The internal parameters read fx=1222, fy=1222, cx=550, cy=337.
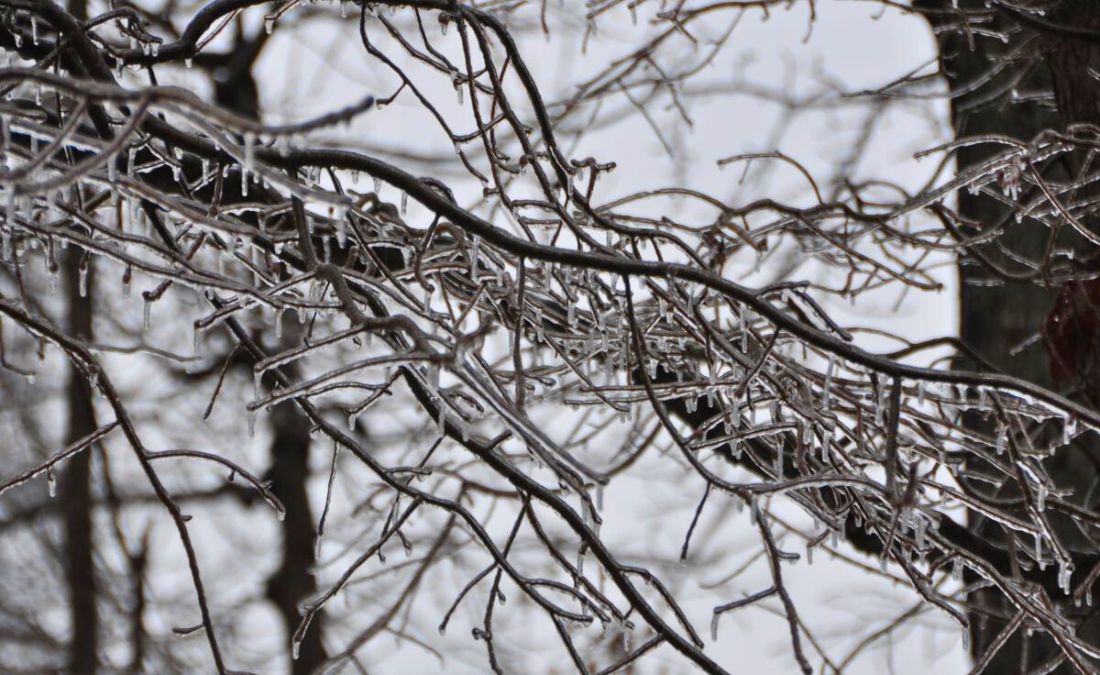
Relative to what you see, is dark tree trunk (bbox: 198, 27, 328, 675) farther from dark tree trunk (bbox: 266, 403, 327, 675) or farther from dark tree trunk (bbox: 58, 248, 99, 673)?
dark tree trunk (bbox: 58, 248, 99, 673)

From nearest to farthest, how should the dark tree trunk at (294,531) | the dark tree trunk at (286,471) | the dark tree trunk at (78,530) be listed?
the dark tree trunk at (78,530) < the dark tree trunk at (294,531) < the dark tree trunk at (286,471)

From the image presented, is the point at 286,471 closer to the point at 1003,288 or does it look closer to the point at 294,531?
the point at 294,531

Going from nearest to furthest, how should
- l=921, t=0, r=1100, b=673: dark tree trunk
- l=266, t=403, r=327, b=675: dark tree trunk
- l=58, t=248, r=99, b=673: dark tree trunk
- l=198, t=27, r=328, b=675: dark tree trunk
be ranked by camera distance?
l=921, t=0, r=1100, b=673: dark tree trunk < l=58, t=248, r=99, b=673: dark tree trunk < l=266, t=403, r=327, b=675: dark tree trunk < l=198, t=27, r=328, b=675: dark tree trunk

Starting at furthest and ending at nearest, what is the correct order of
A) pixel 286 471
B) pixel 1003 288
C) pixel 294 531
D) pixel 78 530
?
pixel 286 471 < pixel 294 531 < pixel 78 530 < pixel 1003 288

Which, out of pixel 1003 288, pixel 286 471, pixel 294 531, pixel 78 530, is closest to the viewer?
pixel 1003 288

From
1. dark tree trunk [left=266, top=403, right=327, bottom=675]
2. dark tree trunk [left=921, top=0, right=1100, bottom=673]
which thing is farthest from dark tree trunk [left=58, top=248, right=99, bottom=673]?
dark tree trunk [left=921, top=0, right=1100, bottom=673]

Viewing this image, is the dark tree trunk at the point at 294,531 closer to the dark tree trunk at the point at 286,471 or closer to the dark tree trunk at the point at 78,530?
the dark tree trunk at the point at 286,471

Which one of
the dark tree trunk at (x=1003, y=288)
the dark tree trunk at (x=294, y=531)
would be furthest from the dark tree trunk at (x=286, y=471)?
the dark tree trunk at (x=1003, y=288)

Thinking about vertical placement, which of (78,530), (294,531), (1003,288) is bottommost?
(1003,288)

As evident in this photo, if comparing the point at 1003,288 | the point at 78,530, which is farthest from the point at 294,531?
the point at 1003,288

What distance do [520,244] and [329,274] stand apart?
0.97 ft

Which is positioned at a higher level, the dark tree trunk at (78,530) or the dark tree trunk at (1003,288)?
the dark tree trunk at (78,530)

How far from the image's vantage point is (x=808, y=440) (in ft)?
8.16

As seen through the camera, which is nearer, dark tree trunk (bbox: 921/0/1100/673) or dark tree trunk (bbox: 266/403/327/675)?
dark tree trunk (bbox: 921/0/1100/673)
